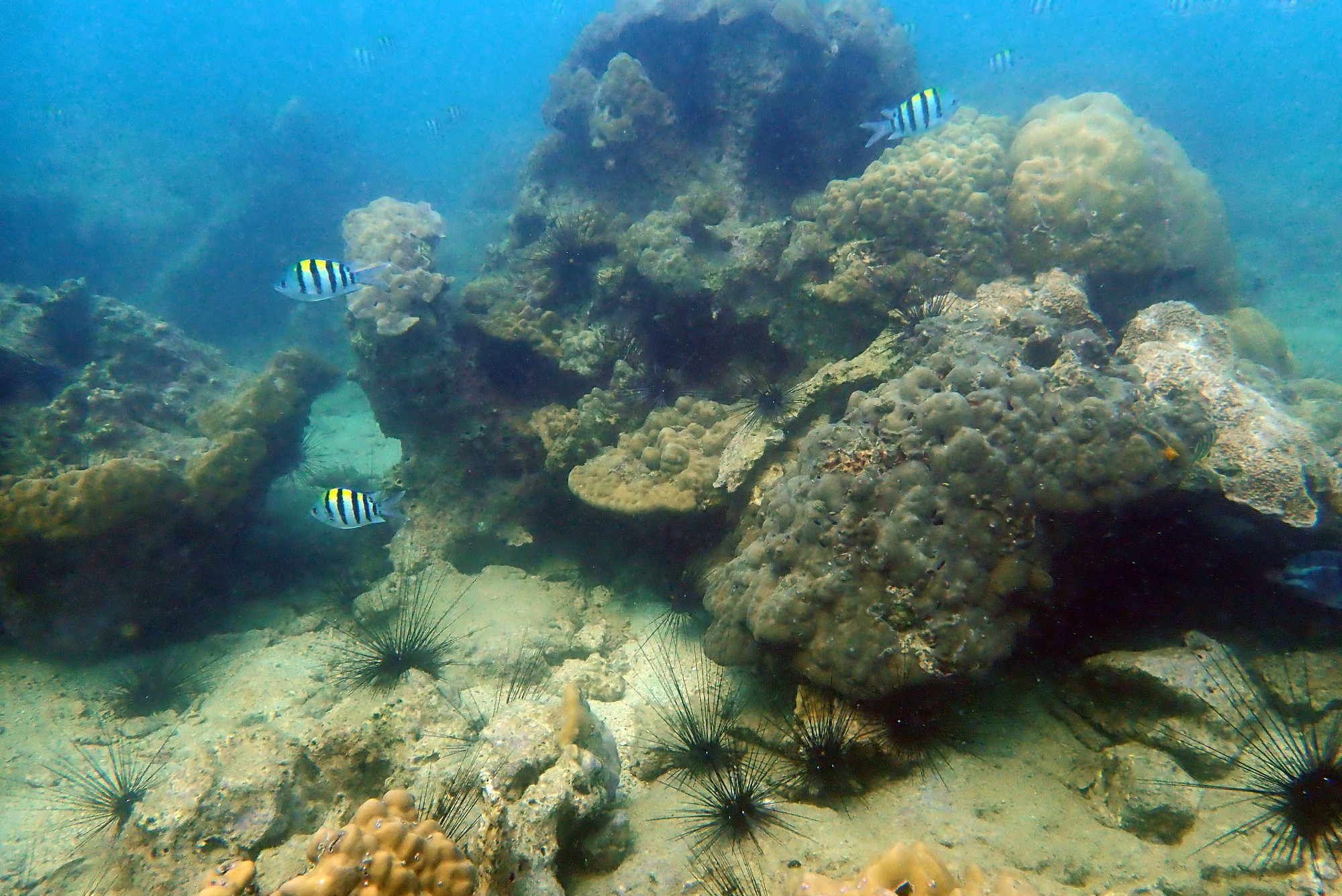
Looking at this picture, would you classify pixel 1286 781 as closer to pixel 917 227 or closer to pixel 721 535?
pixel 721 535

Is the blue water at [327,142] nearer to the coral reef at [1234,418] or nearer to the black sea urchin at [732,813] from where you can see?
the coral reef at [1234,418]

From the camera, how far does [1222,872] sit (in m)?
2.51

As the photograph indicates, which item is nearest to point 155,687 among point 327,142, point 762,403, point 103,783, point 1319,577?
point 103,783

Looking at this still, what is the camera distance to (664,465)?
5336 millimetres

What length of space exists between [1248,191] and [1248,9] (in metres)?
47.1

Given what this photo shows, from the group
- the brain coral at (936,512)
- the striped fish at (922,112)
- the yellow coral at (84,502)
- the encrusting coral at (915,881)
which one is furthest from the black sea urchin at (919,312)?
the yellow coral at (84,502)

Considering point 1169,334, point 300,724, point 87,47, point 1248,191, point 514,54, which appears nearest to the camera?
point 300,724

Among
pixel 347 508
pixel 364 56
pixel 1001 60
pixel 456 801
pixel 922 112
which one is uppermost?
pixel 364 56

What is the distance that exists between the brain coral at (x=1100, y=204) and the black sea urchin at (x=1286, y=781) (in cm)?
466

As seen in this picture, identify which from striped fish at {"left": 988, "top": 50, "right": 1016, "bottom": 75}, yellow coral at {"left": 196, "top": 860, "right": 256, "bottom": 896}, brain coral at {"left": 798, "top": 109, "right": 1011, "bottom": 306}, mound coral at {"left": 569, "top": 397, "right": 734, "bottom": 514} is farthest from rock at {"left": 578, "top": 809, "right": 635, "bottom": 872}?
striped fish at {"left": 988, "top": 50, "right": 1016, "bottom": 75}

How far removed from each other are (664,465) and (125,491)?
219 inches

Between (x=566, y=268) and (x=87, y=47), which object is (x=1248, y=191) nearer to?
(x=566, y=268)

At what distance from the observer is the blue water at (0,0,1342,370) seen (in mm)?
17984

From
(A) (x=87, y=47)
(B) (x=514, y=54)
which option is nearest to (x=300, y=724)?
(A) (x=87, y=47)
